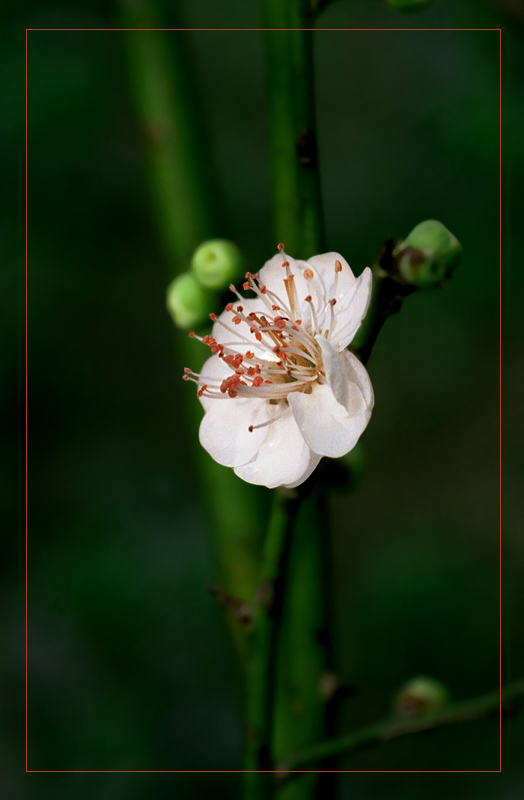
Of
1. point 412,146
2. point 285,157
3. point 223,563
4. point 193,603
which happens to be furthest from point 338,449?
point 412,146

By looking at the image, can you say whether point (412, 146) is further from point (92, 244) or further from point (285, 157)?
point (285, 157)

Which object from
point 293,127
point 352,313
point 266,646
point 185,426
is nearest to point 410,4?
point 293,127

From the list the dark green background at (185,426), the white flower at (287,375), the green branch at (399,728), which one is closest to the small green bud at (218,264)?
the white flower at (287,375)

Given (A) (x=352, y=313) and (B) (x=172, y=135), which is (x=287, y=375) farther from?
(B) (x=172, y=135)

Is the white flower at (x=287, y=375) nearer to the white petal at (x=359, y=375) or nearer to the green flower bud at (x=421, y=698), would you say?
the white petal at (x=359, y=375)

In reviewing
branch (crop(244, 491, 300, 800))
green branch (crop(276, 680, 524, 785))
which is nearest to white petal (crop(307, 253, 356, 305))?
branch (crop(244, 491, 300, 800))

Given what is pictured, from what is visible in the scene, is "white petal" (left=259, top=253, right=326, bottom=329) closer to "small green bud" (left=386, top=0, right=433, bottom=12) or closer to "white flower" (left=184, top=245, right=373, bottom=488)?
"white flower" (left=184, top=245, right=373, bottom=488)
